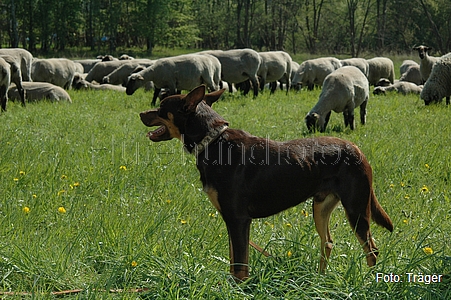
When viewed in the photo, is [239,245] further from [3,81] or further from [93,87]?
[93,87]

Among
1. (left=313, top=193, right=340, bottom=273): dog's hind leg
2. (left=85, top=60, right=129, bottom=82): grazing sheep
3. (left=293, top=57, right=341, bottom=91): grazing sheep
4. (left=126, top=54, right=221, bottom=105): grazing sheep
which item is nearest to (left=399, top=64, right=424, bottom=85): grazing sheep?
(left=293, top=57, right=341, bottom=91): grazing sheep

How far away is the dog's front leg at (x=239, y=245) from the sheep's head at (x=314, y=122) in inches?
253

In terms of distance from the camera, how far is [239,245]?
332cm

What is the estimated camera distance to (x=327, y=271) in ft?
11.4

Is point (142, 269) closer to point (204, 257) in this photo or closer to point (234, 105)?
point (204, 257)

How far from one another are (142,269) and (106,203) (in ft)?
5.13

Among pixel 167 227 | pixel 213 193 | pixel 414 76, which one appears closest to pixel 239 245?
pixel 213 193

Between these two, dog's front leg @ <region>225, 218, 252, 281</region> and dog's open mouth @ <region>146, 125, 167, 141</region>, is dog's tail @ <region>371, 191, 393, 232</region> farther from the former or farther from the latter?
dog's open mouth @ <region>146, 125, 167, 141</region>

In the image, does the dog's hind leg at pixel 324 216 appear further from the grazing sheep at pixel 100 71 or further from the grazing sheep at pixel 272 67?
the grazing sheep at pixel 100 71

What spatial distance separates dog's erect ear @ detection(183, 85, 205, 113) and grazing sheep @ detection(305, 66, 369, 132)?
6.40m

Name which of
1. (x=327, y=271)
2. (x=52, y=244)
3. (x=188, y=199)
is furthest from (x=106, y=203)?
(x=327, y=271)

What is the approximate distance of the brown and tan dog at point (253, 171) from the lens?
335cm

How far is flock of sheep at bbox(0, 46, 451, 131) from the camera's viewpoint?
10195 millimetres

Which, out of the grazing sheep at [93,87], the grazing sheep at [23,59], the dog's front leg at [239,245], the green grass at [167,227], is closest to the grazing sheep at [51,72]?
the grazing sheep at [93,87]
